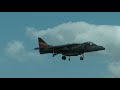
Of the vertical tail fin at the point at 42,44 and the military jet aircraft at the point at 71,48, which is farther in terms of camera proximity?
the vertical tail fin at the point at 42,44

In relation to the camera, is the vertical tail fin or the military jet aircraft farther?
the vertical tail fin

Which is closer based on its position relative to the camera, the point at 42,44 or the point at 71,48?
the point at 71,48

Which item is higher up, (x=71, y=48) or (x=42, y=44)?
(x=42, y=44)

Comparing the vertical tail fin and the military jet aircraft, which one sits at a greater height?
the vertical tail fin

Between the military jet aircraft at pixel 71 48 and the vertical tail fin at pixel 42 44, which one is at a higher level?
the vertical tail fin at pixel 42 44
